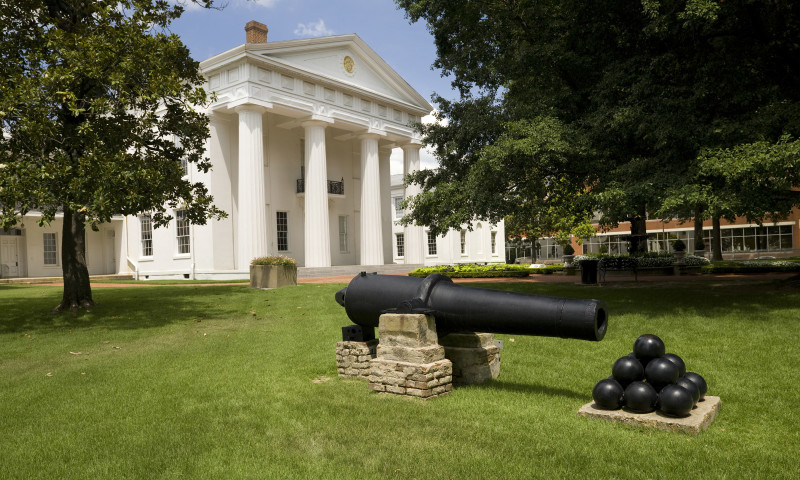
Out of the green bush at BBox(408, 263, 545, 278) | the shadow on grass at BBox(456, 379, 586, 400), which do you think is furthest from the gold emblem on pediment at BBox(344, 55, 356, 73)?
the shadow on grass at BBox(456, 379, 586, 400)

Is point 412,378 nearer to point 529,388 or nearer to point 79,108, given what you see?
point 529,388

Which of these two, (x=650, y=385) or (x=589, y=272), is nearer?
(x=650, y=385)

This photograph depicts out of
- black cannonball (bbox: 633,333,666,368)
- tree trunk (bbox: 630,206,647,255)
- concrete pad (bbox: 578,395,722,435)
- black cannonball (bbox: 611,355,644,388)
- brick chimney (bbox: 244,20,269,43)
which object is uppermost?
brick chimney (bbox: 244,20,269,43)

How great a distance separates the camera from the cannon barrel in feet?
16.0

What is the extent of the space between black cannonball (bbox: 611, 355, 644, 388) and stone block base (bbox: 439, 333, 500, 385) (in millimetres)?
1530

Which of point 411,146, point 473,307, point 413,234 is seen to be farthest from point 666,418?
point 411,146

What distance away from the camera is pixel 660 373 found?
480cm

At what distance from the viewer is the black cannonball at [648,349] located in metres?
5.02

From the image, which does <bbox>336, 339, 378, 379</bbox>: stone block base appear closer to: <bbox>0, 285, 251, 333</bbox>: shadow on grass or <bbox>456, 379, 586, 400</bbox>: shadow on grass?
<bbox>456, 379, 586, 400</bbox>: shadow on grass

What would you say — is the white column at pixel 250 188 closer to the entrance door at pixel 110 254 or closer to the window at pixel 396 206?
the entrance door at pixel 110 254

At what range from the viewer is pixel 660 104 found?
10.9m

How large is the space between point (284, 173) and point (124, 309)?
56.7 feet

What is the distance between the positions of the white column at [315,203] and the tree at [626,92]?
1374cm

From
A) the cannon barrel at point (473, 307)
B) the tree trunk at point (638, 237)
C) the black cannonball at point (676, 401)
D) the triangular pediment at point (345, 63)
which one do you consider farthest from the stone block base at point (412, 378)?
the triangular pediment at point (345, 63)
